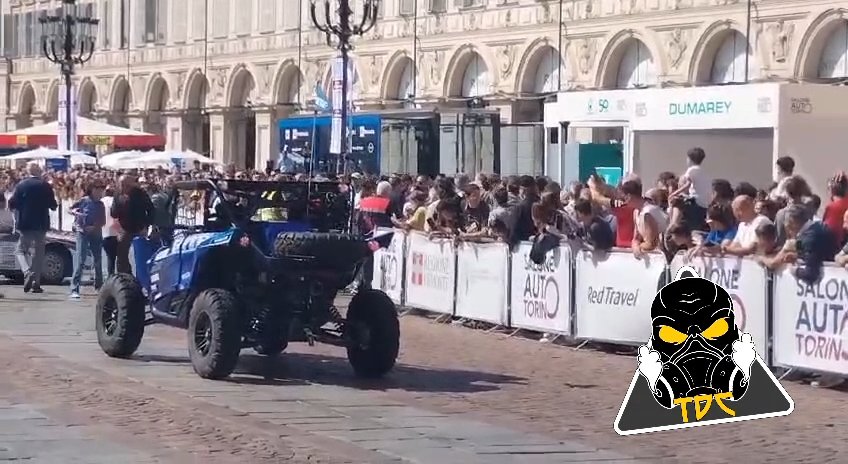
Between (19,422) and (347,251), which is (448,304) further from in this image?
(19,422)

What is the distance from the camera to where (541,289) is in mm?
17109

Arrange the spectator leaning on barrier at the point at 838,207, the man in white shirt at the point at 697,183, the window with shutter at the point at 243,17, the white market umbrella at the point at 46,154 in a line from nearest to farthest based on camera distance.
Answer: the spectator leaning on barrier at the point at 838,207 < the man in white shirt at the point at 697,183 < the white market umbrella at the point at 46,154 < the window with shutter at the point at 243,17

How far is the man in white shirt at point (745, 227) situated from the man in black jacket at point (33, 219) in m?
10.9

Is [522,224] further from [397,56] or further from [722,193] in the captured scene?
[397,56]

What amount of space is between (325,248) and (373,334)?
942 mm

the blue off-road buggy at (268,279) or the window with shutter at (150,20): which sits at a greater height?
the window with shutter at (150,20)

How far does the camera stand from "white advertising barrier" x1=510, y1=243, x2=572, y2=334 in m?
16.7

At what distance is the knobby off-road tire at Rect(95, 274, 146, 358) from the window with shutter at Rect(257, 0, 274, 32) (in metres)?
42.2

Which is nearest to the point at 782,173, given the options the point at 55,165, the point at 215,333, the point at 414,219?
the point at 414,219

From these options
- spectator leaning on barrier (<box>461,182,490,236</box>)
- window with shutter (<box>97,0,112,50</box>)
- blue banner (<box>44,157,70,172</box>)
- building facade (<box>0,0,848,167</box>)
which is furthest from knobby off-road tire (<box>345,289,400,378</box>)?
window with shutter (<box>97,0,112,50</box>)

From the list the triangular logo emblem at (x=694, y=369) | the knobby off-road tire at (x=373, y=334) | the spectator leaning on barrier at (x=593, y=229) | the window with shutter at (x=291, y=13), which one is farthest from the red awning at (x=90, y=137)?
the triangular logo emblem at (x=694, y=369)

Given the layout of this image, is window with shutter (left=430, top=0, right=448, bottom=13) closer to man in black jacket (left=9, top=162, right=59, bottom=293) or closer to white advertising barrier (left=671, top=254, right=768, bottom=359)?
man in black jacket (left=9, top=162, right=59, bottom=293)

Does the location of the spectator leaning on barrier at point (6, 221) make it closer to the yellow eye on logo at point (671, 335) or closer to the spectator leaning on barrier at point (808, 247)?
the spectator leaning on barrier at point (808, 247)

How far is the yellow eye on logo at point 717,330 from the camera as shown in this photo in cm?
570
